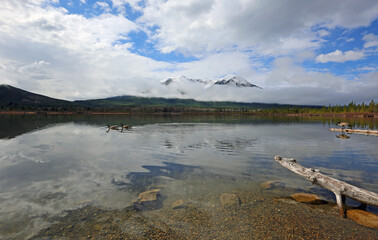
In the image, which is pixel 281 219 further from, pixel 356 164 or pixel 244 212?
pixel 356 164

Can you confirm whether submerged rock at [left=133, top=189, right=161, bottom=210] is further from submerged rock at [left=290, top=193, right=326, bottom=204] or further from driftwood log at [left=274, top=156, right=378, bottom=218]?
driftwood log at [left=274, top=156, right=378, bottom=218]

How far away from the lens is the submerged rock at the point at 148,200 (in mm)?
12250

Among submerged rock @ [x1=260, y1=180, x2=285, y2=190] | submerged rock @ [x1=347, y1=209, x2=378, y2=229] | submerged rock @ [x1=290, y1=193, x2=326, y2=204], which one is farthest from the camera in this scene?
submerged rock @ [x1=260, y1=180, x2=285, y2=190]

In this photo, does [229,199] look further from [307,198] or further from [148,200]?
[148,200]

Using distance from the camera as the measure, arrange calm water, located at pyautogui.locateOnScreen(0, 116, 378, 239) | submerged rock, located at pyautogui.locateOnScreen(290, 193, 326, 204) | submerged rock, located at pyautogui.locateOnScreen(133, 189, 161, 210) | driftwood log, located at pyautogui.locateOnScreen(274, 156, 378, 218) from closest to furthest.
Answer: driftwood log, located at pyautogui.locateOnScreen(274, 156, 378, 218) < submerged rock, located at pyautogui.locateOnScreen(133, 189, 161, 210) < calm water, located at pyautogui.locateOnScreen(0, 116, 378, 239) < submerged rock, located at pyautogui.locateOnScreen(290, 193, 326, 204)

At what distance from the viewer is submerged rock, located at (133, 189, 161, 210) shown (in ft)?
40.2

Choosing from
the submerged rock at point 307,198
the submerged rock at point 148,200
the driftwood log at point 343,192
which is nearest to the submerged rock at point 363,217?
the driftwood log at point 343,192

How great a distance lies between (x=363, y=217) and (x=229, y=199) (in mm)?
7326

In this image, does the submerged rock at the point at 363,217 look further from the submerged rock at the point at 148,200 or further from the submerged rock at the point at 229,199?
the submerged rock at the point at 148,200

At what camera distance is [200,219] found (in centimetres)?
1088

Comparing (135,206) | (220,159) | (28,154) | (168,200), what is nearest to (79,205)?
(135,206)

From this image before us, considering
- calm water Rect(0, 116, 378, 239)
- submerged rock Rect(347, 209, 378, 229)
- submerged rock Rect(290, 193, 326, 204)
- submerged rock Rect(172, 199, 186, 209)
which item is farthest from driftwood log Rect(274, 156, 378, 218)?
submerged rock Rect(172, 199, 186, 209)

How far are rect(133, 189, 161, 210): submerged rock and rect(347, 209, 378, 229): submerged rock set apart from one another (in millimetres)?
11159

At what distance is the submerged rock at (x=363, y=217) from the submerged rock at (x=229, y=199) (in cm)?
616
